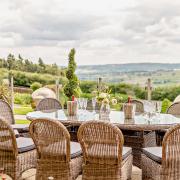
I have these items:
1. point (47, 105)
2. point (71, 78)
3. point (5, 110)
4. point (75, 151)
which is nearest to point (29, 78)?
point (71, 78)

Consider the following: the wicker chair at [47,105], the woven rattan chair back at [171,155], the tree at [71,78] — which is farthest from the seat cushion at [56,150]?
the tree at [71,78]

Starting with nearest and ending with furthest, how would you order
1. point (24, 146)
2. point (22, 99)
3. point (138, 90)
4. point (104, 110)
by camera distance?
1. point (24, 146)
2. point (104, 110)
3. point (138, 90)
4. point (22, 99)

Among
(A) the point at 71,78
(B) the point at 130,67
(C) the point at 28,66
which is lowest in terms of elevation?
(A) the point at 71,78

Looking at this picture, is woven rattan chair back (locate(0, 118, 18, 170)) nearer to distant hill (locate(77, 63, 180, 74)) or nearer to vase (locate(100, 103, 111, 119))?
vase (locate(100, 103, 111, 119))

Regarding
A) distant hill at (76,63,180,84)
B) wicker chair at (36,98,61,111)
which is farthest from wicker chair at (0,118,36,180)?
distant hill at (76,63,180,84)

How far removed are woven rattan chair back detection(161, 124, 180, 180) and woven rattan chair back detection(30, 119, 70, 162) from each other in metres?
0.88

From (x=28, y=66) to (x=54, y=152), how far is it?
11018 mm

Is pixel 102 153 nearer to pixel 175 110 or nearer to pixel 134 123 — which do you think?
pixel 134 123

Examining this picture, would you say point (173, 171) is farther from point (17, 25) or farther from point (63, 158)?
point (17, 25)

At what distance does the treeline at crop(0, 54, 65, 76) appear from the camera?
1338cm

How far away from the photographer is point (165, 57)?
959 cm

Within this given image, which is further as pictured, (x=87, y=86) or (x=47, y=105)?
(x=87, y=86)

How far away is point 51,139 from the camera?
3.46m

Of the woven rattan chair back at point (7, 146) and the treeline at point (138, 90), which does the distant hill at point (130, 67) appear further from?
the woven rattan chair back at point (7, 146)
